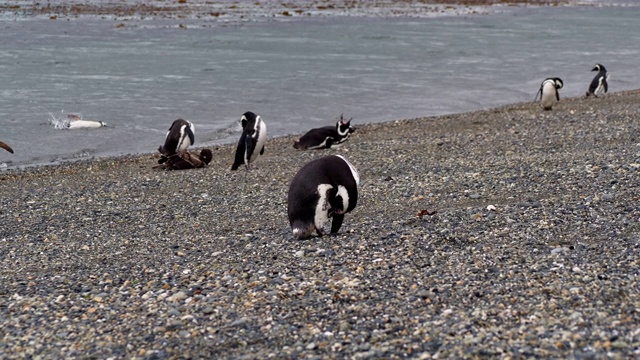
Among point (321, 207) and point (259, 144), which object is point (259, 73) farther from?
point (321, 207)

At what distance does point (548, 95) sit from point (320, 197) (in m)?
10.9

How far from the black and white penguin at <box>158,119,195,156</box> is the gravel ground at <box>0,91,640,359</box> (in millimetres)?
999

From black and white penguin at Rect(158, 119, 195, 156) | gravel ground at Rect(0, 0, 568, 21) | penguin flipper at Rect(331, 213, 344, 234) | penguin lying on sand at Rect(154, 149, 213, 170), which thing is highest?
penguin flipper at Rect(331, 213, 344, 234)

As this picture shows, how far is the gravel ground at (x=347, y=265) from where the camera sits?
16.0 ft

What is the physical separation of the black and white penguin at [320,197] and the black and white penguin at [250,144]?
4.45m

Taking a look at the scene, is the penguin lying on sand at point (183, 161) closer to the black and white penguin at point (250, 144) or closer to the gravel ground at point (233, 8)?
the black and white penguin at point (250, 144)

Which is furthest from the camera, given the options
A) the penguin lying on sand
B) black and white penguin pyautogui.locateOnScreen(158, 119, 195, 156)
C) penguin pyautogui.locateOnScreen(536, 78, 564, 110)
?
penguin pyautogui.locateOnScreen(536, 78, 564, 110)

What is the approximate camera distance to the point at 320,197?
7.13m

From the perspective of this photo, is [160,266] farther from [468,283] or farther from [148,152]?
[148,152]

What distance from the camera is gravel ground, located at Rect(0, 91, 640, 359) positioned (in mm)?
4887

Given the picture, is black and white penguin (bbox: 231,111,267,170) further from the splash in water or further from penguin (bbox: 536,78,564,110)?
penguin (bbox: 536,78,564,110)

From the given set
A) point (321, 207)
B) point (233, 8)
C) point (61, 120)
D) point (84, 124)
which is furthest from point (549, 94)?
point (233, 8)

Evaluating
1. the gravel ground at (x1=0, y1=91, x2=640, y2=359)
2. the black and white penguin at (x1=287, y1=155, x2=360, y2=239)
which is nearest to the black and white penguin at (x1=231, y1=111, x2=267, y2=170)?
the gravel ground at (x1=0, y1=91, x2=640, y2=359)

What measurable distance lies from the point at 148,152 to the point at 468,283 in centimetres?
939
